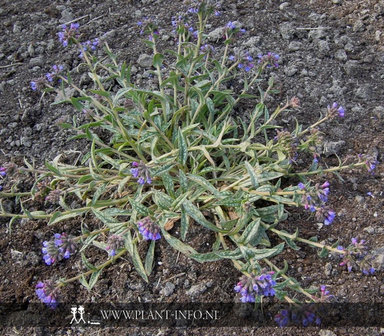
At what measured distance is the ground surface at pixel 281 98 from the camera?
8.78 feet

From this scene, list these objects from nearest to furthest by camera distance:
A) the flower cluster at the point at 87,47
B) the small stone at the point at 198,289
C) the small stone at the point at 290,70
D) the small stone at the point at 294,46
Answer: the small stone at the point at 198,289 → the flower cluster at the point at 87,47 → the small stone at the point at 290,70 → the small stone at the point at 294,46

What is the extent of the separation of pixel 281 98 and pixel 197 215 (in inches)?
60.4

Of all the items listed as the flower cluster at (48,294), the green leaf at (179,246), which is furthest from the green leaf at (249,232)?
the flower cluster at (48,294)

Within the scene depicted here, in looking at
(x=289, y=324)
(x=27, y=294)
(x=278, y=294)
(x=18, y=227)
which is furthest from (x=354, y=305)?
(x=18, y=227)

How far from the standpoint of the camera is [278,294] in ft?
7.44

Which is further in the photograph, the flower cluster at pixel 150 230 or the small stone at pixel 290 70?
the small stone at pixel 290 70

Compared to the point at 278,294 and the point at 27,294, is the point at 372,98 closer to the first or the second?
the point at 278,294

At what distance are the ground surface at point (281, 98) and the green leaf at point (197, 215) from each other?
1.12 feet

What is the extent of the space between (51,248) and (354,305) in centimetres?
165

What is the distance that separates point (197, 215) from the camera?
8.25 feet

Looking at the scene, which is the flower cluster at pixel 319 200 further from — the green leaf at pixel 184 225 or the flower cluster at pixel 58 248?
the flower cluster at pixel 58 248

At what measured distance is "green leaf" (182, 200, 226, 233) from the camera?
250 centimetres

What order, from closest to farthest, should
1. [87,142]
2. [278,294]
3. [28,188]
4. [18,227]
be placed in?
[278,294], [18,227], [28,188], [87,142]

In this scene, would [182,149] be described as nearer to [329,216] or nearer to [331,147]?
[329,216]
